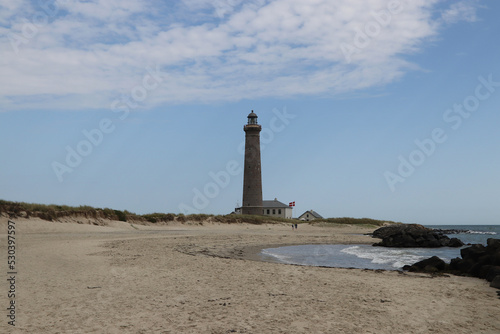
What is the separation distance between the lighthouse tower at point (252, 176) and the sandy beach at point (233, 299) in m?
42.9

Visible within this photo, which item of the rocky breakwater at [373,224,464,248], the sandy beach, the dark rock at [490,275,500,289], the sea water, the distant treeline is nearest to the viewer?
the sandy beach

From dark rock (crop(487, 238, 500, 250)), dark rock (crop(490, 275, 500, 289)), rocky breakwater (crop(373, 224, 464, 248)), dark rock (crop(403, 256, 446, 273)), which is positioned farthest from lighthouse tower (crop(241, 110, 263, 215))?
dark rock (crop(490, 275, 500, 289))

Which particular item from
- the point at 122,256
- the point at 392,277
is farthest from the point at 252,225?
the point at 392,277

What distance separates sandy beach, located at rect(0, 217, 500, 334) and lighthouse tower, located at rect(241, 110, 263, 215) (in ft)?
141

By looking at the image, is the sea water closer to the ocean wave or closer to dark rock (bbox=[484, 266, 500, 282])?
the ocean wave

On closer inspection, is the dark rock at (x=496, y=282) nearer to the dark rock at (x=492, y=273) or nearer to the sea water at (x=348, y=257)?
the dark rock at (x=492, y=273)

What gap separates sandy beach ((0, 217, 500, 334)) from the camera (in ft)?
22.4

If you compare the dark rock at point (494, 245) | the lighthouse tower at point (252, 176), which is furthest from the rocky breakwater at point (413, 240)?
the lighthouse tower at point (252, 176)

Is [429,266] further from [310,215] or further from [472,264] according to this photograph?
[310,215]

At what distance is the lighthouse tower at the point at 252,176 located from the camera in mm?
57125

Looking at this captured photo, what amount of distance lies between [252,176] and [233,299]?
48.6m

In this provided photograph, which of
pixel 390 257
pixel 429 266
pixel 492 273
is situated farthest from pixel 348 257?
pixel 492 273

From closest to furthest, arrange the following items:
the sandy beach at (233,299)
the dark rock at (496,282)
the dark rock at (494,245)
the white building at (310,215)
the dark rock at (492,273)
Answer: the sandy beach at (233,299), the dark rock at (496,282), the dark rock at (492,273), the dark rock at (494,245), the white building at (310,215)

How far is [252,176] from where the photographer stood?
5722cm
